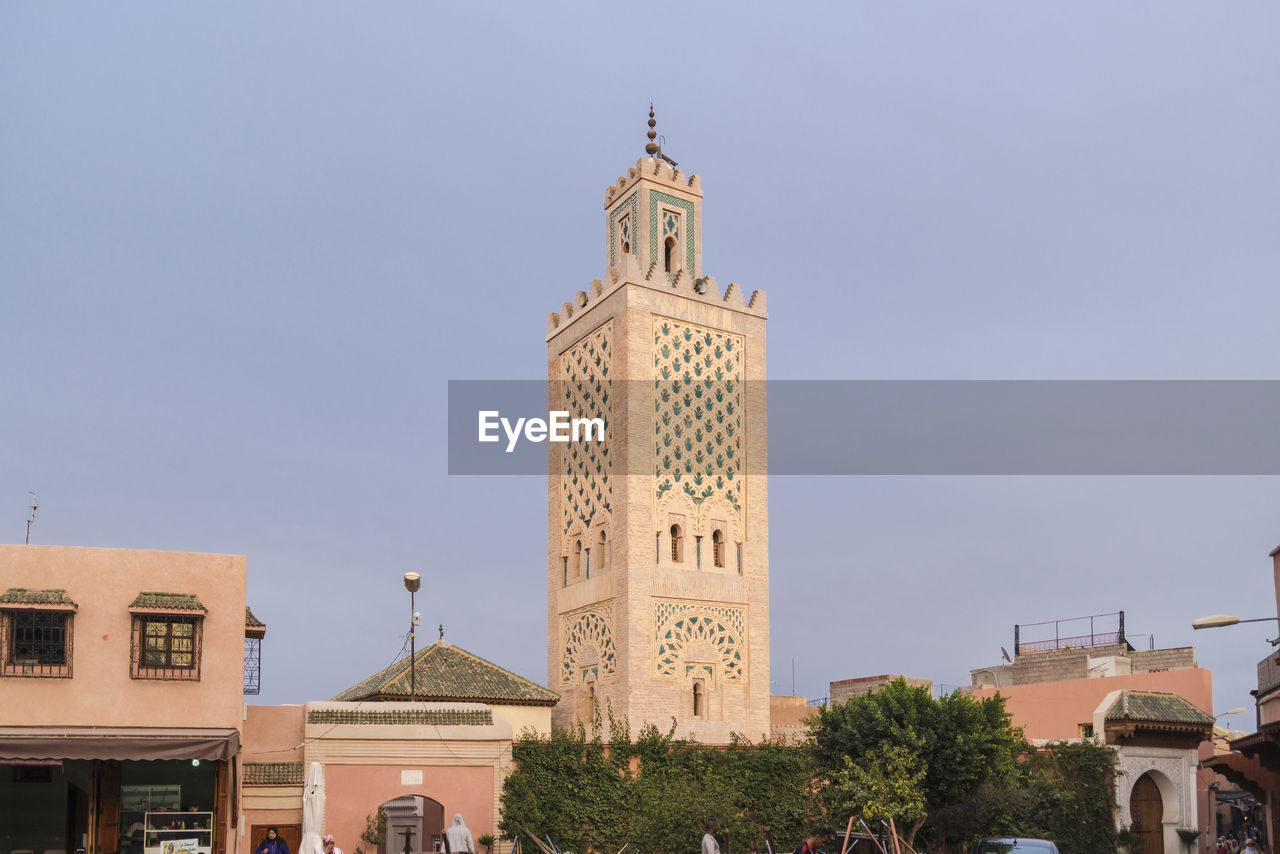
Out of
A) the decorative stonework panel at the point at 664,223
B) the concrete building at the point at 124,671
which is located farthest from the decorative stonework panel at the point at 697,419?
A: the concrete building at the point at 124,671

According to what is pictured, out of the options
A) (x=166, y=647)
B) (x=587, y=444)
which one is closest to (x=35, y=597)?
(x=166, y=647)

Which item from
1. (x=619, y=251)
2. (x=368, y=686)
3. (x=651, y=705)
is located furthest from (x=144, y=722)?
(x=619, y=251)

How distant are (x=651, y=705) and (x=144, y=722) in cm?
1135

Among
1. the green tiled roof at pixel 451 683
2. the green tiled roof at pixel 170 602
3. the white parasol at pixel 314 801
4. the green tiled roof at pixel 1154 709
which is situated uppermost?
the green tiled roof at pixel 170 602

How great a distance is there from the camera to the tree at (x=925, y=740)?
77.6 ft

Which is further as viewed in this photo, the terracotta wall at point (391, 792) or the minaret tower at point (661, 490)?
the minaret tower at point (661, 490)

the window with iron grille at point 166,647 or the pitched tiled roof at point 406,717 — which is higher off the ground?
the window with iron grille at point 166,647

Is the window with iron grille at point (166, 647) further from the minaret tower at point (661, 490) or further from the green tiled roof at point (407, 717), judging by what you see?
the minaret tower at point (661, 490)

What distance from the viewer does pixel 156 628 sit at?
816 inches

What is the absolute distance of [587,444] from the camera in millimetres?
31328

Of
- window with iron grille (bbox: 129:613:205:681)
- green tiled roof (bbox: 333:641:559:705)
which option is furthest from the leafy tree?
window with iron grille (bbox: 129:613:205:681)

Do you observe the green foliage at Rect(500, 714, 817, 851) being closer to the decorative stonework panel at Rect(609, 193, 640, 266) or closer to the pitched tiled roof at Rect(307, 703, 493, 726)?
the pitched tiled roof at Rect(307, 703, 493, 726)

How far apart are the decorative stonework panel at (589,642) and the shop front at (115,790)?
8.95 m

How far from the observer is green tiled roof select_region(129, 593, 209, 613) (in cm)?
2055
